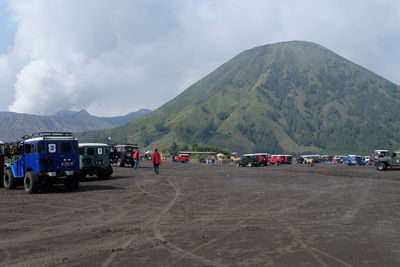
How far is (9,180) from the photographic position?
21.0 m

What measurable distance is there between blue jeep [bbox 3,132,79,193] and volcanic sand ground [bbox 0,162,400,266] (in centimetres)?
123

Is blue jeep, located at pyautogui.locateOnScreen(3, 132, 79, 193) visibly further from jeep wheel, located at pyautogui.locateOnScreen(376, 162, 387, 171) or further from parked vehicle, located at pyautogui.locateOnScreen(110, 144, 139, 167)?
jeep wheel, located at pyautogui.locateOnScreen(376, 162, 387, 171)

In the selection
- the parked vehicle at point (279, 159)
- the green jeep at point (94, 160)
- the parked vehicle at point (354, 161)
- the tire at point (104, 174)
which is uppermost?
the green jeep at point (94, 160)

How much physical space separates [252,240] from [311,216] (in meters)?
4.02

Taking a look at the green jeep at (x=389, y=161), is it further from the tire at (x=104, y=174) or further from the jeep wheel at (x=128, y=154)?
the tire at (x=104, y=174)

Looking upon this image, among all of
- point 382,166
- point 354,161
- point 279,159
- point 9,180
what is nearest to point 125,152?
point 9,180

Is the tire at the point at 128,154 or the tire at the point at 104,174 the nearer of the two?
the tire at the point at 104,174

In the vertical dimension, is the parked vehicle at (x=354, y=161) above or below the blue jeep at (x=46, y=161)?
below

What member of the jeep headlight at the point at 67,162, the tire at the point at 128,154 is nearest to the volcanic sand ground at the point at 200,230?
the jeep headlight at the point at 67,162

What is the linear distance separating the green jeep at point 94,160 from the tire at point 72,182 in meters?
6.21

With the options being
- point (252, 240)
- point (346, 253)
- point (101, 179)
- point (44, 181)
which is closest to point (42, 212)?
point (44, 181)

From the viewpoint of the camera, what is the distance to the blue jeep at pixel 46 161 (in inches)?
742

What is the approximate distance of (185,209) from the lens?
14.2 m

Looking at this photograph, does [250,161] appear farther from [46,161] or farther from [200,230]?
[200,230]
